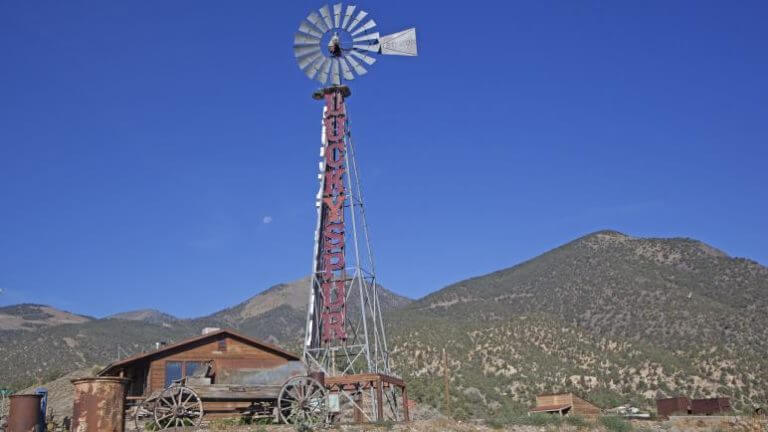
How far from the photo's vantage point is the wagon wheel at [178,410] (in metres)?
23.3

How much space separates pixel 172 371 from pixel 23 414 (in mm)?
12311

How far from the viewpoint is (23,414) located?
2080 cm

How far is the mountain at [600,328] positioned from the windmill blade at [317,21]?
2438 centimetres

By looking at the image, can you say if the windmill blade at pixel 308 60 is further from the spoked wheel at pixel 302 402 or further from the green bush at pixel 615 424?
the green bush at pixel 615 424

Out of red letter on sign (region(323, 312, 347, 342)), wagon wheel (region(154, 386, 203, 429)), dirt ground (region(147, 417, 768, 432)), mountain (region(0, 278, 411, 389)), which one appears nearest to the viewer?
dirt ground (region(147, 417, 768, 432))

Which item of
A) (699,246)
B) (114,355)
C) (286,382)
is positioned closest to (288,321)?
(114,355)

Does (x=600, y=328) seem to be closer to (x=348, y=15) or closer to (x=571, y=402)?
(x=571, y=402)

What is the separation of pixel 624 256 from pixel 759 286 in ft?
52.1

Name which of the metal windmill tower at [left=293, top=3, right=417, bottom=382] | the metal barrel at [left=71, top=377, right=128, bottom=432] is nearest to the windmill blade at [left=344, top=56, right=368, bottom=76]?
the metal windmill tower at [left=293, top=3, right=417, bottom=382]

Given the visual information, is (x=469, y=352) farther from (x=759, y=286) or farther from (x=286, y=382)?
(x=286, y=382)

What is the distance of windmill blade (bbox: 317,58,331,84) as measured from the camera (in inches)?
1588

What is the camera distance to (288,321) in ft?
445

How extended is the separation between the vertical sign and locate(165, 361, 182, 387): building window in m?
7.27

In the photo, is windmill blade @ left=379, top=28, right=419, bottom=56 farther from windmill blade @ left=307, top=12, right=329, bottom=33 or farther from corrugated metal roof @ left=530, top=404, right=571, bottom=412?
corrugated metal roof @ left=530, top=404, right=571, bottom=412
